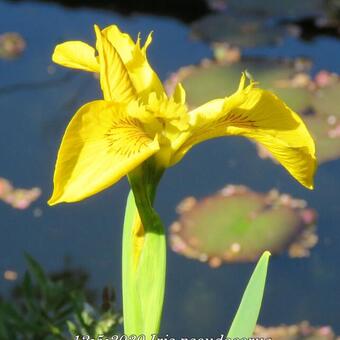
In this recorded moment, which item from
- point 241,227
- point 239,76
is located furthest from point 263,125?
point 239,76

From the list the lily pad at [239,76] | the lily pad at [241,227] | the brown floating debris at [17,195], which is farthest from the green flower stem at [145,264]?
the lily pad at [239,76]

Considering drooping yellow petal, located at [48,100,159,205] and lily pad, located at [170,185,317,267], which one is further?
lily pad, located at [170,185,317,267]

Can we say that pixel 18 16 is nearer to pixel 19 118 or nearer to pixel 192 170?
pixel 19 118

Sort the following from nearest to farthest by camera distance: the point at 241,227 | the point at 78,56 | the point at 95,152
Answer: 1. the point at 95,152
2. the point at 78,56
3. the point at 241,227

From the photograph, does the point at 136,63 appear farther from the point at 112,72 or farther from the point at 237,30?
the point at 237,30

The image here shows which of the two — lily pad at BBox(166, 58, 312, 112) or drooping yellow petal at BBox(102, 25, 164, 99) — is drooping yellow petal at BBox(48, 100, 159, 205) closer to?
drooping yellow petal at BBox(102, 25, 164, 99)

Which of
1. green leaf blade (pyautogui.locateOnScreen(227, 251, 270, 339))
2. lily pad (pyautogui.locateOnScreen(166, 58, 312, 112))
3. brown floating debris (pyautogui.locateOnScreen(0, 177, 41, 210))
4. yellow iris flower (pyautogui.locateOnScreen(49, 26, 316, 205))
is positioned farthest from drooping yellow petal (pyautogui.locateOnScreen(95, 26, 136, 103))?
lily pad (pyautogui.locateOnScreen(166, 58, 312, 112))
